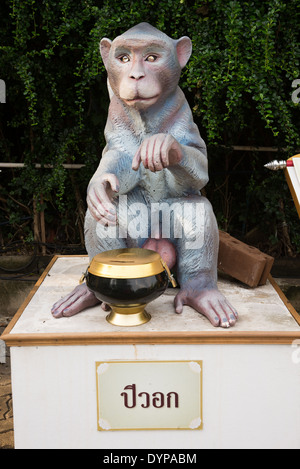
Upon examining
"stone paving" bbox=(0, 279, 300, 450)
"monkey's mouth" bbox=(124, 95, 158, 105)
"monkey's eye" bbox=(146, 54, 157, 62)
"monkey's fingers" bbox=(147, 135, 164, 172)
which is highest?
"monkey's eye" bbox=(146, 54, 157, 62)

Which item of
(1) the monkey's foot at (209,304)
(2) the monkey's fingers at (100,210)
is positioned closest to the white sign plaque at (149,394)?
(1) the monkey's foot at (209,304)

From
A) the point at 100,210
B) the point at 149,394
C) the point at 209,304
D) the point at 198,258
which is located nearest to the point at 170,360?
the point at 149,394

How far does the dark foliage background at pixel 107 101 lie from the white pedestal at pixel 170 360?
3.41 feet

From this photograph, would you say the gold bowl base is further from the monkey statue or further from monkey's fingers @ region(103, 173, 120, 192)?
monkey's fingers @ region(103, 173, 120, 192)

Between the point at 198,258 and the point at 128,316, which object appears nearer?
the point at 128,316

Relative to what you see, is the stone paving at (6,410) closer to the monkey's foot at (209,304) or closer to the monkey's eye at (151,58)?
the monkey's foot at (209,304)

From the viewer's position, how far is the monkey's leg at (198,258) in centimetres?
155

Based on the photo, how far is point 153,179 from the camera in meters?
1.61

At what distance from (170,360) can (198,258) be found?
1.17 feet

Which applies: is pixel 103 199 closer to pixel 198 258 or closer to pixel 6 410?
pixel 198 258

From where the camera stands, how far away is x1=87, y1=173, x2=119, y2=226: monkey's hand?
4.64 ft

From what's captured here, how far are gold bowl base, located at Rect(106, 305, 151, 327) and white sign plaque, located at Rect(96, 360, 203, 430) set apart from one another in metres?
0.12

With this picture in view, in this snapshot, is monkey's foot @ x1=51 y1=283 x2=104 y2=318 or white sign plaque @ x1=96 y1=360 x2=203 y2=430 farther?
monkey's foot @ x1=51 y1=283 x2=104 y2=318

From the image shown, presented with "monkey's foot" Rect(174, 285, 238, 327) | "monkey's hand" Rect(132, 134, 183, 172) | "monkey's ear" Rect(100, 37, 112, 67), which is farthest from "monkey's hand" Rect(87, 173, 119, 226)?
"monkey's ear" Rect(100, 37, 112, 67)
